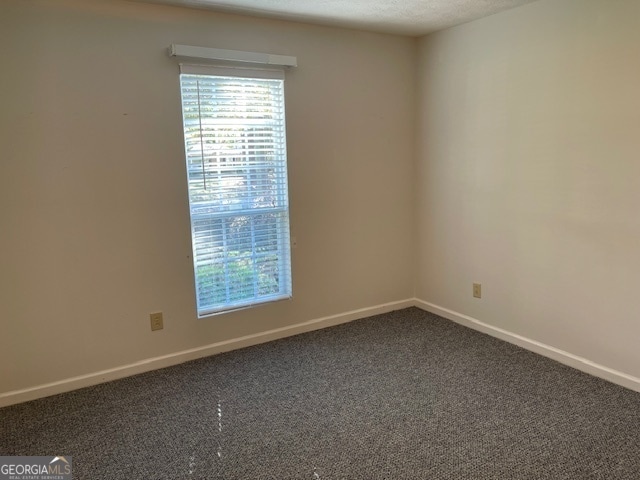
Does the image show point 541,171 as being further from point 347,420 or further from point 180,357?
point 180,357

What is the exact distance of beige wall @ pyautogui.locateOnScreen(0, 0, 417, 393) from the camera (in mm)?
2369

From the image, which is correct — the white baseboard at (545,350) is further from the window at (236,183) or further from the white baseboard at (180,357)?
the window at (236,183)

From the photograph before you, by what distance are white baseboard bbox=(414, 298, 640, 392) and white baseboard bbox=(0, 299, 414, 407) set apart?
446mm

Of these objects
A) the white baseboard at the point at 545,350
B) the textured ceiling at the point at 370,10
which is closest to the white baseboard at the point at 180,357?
the white baseboard at the point at 545,350

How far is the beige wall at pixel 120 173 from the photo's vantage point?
237 cm

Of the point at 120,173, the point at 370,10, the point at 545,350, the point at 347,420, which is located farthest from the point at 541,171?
the point at 120,173

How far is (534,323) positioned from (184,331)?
228 centimetres

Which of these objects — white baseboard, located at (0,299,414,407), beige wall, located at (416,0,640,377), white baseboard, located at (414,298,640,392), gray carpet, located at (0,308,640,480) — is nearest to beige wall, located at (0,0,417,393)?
white baseboard, located at (0,299,414,407)

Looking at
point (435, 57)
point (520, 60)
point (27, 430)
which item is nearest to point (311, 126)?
point (435, 57)

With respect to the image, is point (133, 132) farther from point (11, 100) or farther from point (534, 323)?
point (534, 323)

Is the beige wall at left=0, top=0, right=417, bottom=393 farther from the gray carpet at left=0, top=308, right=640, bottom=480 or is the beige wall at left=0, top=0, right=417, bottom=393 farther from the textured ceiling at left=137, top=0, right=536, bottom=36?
the gray carpet at left=0, top=308, right=640, bottom=480

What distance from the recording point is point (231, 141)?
287cm

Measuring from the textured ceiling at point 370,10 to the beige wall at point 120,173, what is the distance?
124 millimetres

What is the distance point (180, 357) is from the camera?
114 inches
